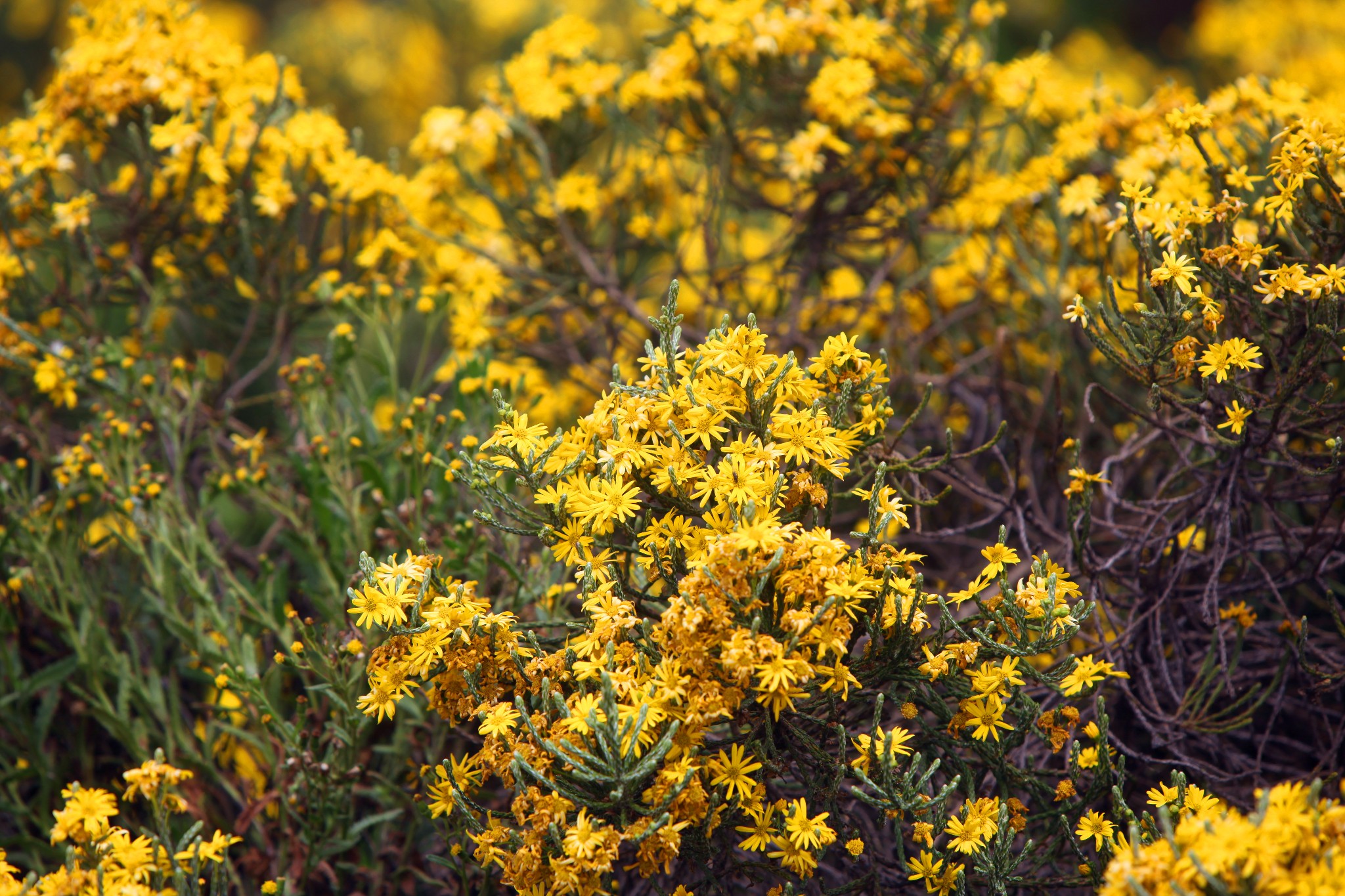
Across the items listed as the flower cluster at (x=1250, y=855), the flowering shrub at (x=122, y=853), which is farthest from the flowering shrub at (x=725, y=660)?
the flowering shrub at (x=122, y=853)

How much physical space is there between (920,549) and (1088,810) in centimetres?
119

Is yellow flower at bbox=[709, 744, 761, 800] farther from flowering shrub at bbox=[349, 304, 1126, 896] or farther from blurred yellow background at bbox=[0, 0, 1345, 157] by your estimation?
blurred yellow background at bbox=[0, 0, 1345, 157]

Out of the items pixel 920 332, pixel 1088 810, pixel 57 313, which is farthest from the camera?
pixel 920 332

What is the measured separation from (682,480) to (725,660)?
0.35 metres

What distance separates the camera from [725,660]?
5.61 ft

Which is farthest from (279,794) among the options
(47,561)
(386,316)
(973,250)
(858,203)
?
(973,250)

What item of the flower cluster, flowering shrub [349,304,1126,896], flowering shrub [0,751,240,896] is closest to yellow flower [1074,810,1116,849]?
flowering shrub [349,304,1126,896]

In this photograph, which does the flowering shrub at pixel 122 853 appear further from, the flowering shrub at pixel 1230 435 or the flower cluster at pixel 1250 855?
the flowering shrub at pixel 1230 435

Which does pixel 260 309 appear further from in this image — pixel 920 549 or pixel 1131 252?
pixel 1131 252

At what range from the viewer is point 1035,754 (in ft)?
8.44

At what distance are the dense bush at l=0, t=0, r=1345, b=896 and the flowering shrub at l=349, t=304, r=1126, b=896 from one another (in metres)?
0.01

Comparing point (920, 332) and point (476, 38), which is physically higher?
point (476, 38)

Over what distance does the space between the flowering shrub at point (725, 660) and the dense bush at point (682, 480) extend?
1 cm

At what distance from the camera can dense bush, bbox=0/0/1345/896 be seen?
191 centimetres
